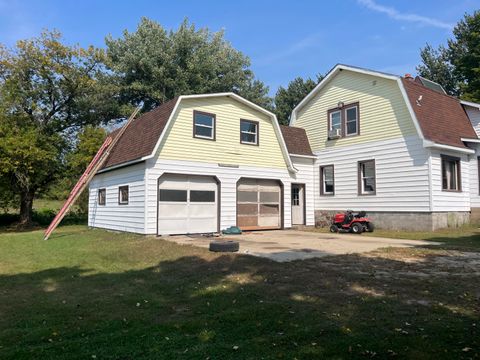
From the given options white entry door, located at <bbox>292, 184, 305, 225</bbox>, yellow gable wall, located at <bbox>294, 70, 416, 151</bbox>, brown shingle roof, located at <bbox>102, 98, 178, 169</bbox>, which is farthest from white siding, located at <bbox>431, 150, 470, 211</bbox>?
brown shingle roof, located at <bbox>102, 98, 178, 169</bbox>

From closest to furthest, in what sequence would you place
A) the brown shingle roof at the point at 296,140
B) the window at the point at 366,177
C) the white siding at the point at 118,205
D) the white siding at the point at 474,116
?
the white siding at the point at 118,205
the window at the point at 366,177
the white siding at the point at 474,116
the brown shingle roof at the point at 296,140

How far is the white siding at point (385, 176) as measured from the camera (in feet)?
55.0

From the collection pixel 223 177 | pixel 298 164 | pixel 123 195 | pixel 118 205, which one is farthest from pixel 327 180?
pixel 118 205

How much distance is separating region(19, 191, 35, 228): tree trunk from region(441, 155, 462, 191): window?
23452 millimetres

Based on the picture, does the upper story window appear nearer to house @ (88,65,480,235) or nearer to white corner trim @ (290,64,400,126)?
house @ (88,65,480,235)

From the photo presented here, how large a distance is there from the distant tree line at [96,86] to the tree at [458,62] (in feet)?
0.31

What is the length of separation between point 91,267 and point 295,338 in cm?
637

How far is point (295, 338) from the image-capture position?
445cm

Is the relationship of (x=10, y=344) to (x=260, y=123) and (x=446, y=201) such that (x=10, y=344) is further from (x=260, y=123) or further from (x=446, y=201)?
(x=446, y=201)

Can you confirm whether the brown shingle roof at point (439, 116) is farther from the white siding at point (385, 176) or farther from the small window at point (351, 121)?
the small window at point (351, 121)

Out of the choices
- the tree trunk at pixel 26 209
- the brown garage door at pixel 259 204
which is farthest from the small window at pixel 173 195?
the tree trunk at pixel 26 209

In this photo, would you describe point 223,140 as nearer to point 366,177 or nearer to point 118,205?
point 118,205

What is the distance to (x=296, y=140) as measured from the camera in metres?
21.4

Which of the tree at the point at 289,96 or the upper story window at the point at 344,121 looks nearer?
the upper story window at the point at 344,121
